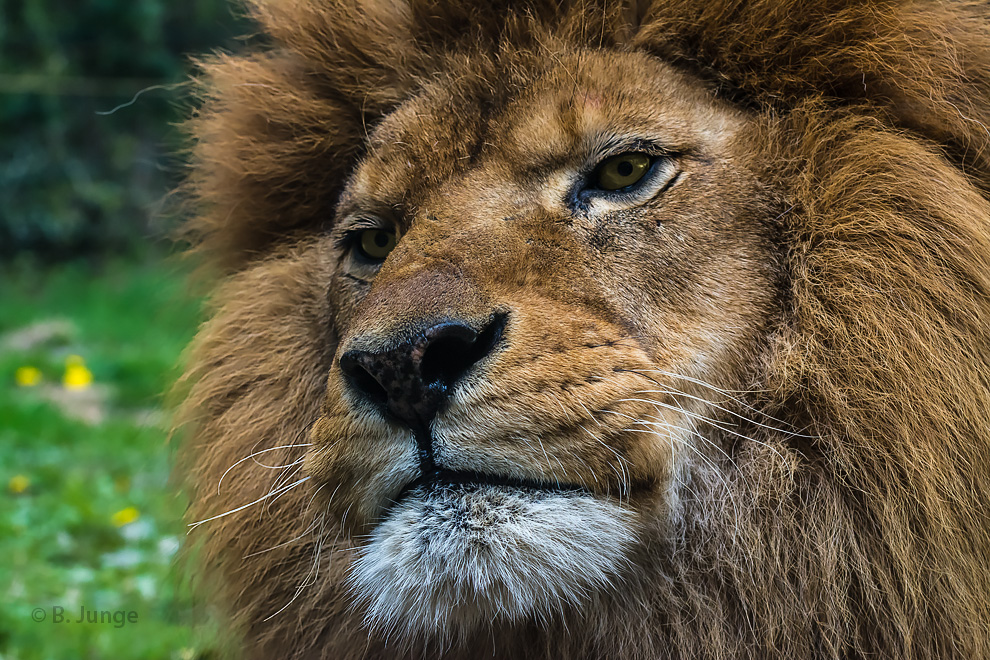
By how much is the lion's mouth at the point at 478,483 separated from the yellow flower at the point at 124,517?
8.59ft

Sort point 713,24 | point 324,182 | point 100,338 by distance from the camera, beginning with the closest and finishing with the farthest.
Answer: point 713,24
point 324,182
point 100,338

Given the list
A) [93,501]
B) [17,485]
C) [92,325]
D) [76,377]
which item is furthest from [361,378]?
[92,325]

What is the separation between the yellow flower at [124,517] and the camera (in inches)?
160

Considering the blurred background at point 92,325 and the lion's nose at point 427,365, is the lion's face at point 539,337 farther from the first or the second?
the blurred background at point 92,325

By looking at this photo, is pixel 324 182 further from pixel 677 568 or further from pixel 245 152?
pixel 677 568

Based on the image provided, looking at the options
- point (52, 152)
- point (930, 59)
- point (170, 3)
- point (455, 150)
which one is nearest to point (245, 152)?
point (455, 150)

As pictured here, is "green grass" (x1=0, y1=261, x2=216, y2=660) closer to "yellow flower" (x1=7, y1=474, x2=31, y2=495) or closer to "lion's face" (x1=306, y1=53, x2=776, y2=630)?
"yellow flower" (x1=7, y1=474, x2=31, y2=495)

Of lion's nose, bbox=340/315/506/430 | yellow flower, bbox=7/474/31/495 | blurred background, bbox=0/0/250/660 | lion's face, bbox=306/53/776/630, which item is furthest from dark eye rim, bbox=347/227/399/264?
yellow flower, bbox=7/474/31/495

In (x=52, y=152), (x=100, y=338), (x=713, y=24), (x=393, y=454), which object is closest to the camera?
(x=393, y=454)

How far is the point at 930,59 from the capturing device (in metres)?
2.09

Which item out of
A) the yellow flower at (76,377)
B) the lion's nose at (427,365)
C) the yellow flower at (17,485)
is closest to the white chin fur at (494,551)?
the lion's nose at (427,365)

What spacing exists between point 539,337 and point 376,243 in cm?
80

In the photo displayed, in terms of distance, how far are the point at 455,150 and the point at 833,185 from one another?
83cm

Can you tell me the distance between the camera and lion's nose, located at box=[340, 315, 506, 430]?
181 cm
